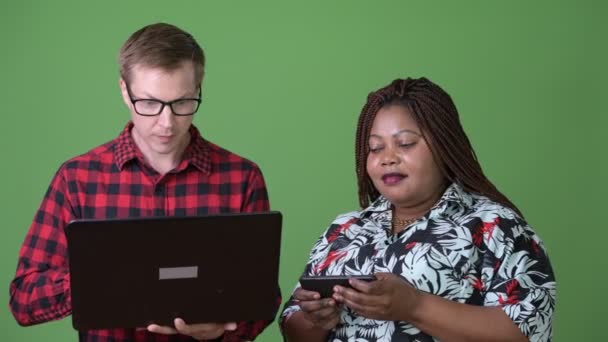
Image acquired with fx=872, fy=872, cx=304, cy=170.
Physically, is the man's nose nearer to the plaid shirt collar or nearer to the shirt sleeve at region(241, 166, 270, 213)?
the plaid shirt collar

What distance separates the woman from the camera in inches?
76.6

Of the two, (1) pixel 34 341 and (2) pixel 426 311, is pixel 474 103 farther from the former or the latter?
(1) pixel 34 341

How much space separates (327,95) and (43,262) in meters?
1.42

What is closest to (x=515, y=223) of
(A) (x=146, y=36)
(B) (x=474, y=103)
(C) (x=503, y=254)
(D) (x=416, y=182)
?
(C) (x=503, y=254)

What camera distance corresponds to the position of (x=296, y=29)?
323cm

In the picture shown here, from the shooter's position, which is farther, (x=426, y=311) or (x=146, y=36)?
(x=146, y=36)


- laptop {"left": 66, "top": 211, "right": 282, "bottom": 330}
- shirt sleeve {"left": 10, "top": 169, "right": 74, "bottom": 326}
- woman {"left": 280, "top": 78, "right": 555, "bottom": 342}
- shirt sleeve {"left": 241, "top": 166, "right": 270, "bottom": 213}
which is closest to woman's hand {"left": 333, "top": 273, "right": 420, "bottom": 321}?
woman {"left": 280, "top": 78, "right": 555, "bottom": 342}

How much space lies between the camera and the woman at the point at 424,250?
195cm

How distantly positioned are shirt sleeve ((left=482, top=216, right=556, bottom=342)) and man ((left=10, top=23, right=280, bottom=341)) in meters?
0.60

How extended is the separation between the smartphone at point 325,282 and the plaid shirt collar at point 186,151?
45 centimetres

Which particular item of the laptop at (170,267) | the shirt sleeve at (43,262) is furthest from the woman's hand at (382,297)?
the shirt sleeve at (43,262)

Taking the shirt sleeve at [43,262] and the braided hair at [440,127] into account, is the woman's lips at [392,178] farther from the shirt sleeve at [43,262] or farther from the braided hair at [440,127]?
the shirt sleeve at [43,262]

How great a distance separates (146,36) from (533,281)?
1.09 meters

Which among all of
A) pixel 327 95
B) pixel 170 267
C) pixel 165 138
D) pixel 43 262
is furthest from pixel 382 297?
pixel 327 95
